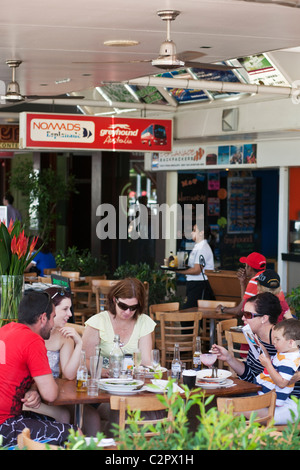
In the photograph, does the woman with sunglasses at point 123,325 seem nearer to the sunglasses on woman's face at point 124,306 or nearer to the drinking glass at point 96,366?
the sunglasses on woman's face at point 124,306

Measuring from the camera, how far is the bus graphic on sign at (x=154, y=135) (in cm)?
1158

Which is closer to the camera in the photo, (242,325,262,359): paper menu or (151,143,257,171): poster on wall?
(242,325,262,359): paper menu

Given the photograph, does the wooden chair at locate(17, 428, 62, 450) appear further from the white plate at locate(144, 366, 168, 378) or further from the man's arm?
the white plate at locate(144, 366, 168, 378)

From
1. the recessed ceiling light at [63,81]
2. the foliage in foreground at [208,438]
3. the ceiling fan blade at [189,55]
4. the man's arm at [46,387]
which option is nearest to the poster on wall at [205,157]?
the recessed ceiling light at [63,81]

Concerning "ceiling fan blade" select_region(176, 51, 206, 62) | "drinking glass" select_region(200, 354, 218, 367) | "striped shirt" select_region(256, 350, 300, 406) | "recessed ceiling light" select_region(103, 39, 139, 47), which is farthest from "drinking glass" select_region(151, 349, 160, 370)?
"ceiling fan blade" select_region(176, 51, 206, 62)

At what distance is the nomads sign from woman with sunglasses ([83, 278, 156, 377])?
210 inches

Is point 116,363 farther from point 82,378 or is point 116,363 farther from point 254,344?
point 254,344

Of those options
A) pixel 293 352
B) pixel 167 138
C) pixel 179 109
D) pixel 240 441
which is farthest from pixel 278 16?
pixel 179 109

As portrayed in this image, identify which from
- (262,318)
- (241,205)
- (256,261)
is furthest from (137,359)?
(241,205)

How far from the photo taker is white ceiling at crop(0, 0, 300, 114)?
16.6ft

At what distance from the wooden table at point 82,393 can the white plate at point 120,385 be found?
0.13 ft

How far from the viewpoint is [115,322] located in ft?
19.5

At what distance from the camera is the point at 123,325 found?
5.94 meters

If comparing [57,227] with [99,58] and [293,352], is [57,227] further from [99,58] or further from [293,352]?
[293,352]
